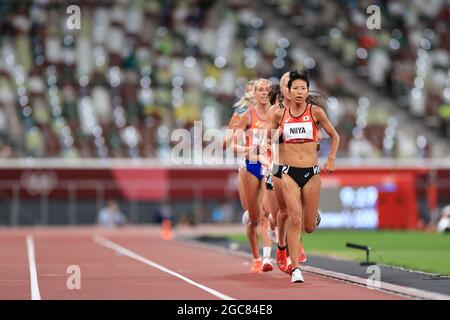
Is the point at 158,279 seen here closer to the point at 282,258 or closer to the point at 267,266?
the point at 267,266

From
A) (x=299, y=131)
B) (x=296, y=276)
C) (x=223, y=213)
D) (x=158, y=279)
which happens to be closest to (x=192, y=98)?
(x=223, y=213)

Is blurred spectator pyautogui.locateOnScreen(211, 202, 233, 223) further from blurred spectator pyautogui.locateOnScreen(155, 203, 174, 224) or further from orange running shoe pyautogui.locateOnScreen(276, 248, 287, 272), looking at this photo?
orange running shoe pyautogui.locateOnScreen(276, 248, 287, 272)

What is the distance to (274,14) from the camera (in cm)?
5603

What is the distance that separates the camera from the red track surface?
13953 mm

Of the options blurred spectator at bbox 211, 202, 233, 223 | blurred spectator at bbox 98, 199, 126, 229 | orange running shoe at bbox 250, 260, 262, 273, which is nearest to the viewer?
orange running shoe at bbox 250, 260, 262, 273

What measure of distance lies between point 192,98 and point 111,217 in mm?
6185

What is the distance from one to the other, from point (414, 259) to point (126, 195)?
1142 inches

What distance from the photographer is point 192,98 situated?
49812mm

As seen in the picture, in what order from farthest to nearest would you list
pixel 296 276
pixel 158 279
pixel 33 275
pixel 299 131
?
pixel 33 275 < pixel 158 279 < pixel 299 131 < pixel 296 276

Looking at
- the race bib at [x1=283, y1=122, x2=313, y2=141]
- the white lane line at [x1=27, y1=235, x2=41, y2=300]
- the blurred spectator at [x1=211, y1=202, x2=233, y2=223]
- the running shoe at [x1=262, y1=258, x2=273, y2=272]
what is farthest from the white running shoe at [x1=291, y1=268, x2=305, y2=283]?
the blurred spectator at [x1=211, y1=202, x2=233, y2=223]

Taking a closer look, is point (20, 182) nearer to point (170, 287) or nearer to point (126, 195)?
point (126, 195)

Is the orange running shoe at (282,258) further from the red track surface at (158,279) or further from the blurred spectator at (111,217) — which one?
the blurred spectator at (111,217)

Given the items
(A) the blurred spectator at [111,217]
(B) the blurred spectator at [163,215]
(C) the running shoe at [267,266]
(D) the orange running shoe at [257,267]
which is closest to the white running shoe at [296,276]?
(C) the running shoe at [267,266]

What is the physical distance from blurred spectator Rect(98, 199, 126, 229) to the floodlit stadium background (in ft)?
2.92
